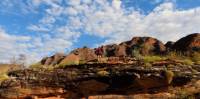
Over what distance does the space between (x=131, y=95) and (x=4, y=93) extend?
574cm

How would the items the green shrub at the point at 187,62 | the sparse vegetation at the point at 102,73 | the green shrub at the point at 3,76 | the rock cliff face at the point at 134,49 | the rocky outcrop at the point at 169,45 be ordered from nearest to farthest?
the green shrub at the point at 187,62 < the sparse vegetation at the point at 102,73 < the green shrub at the point at 3,76 < the rock cliff face at the point at 134,49 < the rocky outcrop at the point at 169,45

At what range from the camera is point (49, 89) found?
19.9 m

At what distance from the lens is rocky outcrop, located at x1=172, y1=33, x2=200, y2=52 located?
21.0 meters

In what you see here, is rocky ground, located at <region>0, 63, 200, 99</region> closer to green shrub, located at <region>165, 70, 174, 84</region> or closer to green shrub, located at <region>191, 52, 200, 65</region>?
green shrub, located at <region>165, 70, 174, 84</region>

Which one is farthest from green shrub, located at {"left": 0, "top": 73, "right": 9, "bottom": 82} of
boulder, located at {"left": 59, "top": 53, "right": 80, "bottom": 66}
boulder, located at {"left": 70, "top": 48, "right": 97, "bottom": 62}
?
boulder, located at {"left": 70, "top": 48, "right": 97, "bottom": 62}

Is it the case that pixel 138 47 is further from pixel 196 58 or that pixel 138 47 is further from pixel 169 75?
pixel 169 75

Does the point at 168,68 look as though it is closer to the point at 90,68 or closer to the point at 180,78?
the point at 180,78

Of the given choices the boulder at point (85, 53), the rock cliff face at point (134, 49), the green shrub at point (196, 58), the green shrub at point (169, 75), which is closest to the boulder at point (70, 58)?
the rock cliff face at point (134, 49)

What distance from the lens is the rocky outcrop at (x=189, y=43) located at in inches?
826

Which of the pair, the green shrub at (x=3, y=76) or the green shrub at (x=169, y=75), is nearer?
the green shrub at (x=169, y=75)

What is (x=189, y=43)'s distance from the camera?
69.9ft

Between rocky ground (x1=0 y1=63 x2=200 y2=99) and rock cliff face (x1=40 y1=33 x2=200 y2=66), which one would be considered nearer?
rocky ground (x1=0 y1=63 x2=200 y2=99)

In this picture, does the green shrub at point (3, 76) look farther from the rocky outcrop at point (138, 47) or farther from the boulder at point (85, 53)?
the rocky outcrop at point (138, 47)

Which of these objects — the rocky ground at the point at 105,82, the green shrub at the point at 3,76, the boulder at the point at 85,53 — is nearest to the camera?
the rocky ground at the point at 105,82
